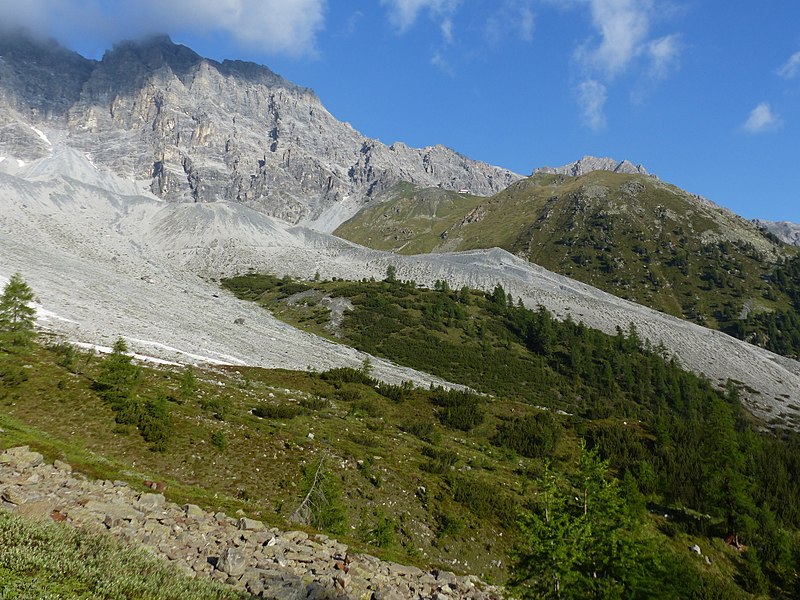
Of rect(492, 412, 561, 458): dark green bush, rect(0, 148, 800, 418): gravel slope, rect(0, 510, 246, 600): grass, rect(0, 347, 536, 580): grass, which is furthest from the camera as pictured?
rect(0, 148, 800, 418): gravel slope

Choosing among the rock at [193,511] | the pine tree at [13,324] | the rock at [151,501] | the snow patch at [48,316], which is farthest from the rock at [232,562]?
the snow patch at [48,316]

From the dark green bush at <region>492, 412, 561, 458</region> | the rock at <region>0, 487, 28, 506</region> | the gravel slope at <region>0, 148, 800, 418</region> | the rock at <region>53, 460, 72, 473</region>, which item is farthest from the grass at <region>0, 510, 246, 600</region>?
the gravel slope at <region>0, 148, 800, 418</region>

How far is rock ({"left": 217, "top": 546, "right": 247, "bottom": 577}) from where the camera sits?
30.1 ft

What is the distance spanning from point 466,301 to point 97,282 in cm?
7834

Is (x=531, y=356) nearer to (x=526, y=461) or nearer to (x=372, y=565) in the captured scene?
(x=526, y=461)

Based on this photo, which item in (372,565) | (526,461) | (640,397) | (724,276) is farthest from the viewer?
(724,276)

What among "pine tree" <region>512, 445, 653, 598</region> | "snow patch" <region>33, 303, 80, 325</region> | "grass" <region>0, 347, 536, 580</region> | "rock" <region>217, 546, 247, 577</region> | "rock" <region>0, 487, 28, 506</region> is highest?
"pine tree" <region>512, 445, 653, 598</region>

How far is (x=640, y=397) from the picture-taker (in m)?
86.2

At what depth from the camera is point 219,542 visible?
34.1 feet

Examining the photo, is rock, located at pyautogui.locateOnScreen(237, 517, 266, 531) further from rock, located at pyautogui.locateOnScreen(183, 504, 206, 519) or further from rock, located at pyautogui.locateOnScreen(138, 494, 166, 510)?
rock, located at pyautogui.locateOnScreen(138, 494, 166, 510)

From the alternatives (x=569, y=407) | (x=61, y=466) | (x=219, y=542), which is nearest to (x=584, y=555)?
(x=219, y=542)

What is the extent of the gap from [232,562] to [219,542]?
1245 mm

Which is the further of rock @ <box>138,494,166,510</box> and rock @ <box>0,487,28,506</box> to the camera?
rock @ <box>138,494,166,510</box>

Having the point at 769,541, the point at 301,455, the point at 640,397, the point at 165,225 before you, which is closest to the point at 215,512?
the point at 301,455
